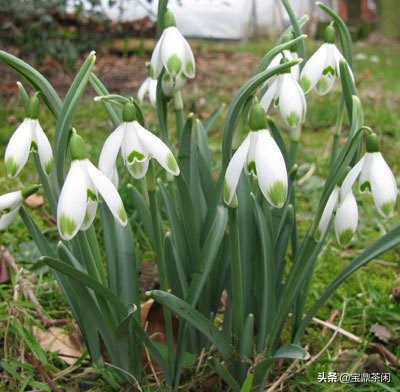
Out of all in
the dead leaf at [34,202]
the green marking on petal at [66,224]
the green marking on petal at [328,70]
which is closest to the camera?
the green marking on petal at [66,224]

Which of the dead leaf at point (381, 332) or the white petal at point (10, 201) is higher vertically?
the white petal at point (10, 201)

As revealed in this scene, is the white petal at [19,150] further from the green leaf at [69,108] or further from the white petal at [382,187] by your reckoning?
the white petal at [382,187]

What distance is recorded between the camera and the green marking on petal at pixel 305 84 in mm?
1161

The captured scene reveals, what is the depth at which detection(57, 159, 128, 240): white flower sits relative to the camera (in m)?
0.87

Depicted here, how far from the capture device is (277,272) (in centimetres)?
131

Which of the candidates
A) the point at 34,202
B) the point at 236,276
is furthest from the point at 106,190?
the point at 34,202

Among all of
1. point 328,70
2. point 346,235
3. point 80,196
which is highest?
point 328,70

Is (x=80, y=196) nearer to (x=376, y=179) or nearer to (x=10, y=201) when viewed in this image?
(x=10, y=201)

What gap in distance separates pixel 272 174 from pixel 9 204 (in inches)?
16.6

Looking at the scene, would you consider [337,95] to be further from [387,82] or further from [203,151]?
[203,151]

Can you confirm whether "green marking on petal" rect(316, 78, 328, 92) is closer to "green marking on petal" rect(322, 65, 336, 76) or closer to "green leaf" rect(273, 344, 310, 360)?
"green marking on petal" rect(322, 65, 336, 76)

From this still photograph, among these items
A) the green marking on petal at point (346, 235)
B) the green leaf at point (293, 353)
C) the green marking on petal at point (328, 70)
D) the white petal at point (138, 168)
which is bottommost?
the green leaf at point (293, 353)

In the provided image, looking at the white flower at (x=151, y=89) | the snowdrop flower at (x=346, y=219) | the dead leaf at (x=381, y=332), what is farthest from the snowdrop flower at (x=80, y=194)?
the dead leaf at (x=381, y=332)

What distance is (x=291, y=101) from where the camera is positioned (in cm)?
106
